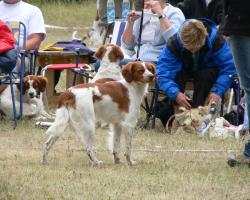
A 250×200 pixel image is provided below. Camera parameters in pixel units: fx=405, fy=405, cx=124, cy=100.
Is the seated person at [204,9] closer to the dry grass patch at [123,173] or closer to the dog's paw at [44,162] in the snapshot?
the dry grass patch at [123,173]

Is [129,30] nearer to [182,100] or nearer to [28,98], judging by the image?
[182,100]

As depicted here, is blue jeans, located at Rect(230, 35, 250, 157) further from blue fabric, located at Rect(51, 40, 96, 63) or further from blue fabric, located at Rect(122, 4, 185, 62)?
blue fabric, located at Rect(51, 40, 96, 63)

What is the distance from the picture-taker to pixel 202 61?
4980mm

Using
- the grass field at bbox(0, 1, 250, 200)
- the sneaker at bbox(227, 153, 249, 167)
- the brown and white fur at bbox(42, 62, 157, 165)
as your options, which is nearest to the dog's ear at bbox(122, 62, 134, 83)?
the brown and white fur at bbox(42, 62, 157, 165)

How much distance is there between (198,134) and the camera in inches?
191

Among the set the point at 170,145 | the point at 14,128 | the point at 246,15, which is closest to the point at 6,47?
the point at 14,128

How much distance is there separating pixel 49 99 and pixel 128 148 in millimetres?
3757

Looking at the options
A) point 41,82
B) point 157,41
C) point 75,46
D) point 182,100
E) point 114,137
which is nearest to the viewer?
point 114,137

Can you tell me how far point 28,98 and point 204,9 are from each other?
3087 millimetres

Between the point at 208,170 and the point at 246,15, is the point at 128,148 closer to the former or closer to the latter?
the point at 208,170

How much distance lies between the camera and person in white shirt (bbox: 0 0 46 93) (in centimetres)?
629

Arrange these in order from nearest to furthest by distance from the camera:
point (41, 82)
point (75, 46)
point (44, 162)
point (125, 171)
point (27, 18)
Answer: point (125, 171)
point (44, 162)
point (41, 82)
point (27, 18)
point (75, 46)

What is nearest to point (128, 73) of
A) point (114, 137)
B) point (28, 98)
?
point (114, 137)

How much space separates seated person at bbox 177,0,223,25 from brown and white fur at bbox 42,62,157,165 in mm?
2926
